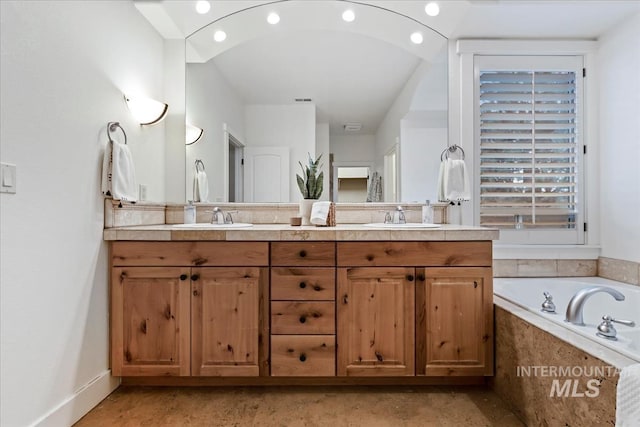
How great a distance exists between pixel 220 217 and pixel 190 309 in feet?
2.35

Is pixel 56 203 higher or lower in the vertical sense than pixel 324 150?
lower

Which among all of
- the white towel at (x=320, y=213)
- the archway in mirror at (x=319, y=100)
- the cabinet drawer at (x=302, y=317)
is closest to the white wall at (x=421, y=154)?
the archway in mirror at (x=319, y=100)

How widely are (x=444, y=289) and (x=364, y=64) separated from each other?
162cm

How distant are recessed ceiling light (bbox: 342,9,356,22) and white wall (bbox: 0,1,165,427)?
4.41ft

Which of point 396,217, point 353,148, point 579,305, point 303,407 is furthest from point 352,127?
point 303,407

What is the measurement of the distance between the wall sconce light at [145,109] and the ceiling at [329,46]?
0.52 meters

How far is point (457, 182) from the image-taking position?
2422 mm

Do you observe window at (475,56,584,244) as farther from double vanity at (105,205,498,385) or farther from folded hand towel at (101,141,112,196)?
folded hand towel at (101,141,112,196)

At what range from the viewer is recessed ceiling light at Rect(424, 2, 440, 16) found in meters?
2.32

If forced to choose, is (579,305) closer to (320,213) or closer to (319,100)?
(320,213)

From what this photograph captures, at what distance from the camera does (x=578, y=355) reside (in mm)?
1311

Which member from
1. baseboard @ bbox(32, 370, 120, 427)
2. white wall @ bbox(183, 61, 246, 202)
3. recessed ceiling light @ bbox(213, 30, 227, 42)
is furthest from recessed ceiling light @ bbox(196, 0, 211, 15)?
baseboard @ bbox(32, 370, 120, 427)

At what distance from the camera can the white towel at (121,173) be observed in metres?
1.84

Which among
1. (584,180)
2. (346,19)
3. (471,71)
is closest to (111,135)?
(346,19)
